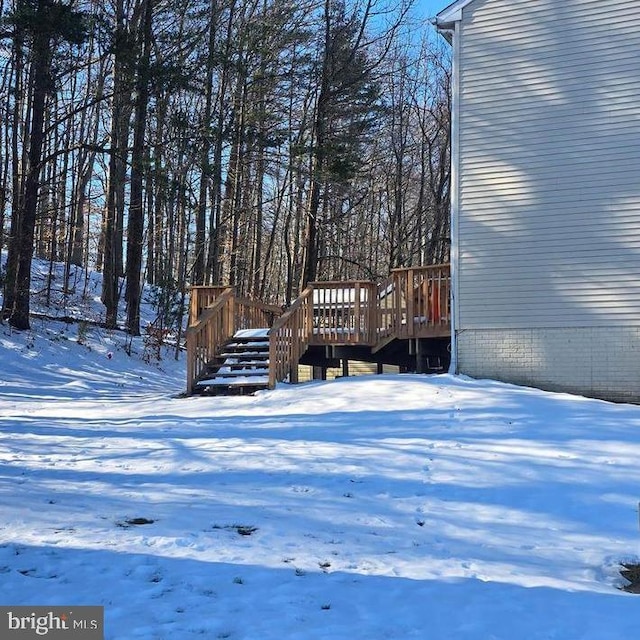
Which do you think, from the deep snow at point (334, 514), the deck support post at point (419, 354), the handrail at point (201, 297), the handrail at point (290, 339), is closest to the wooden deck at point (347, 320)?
the handrail at point (290, 339)

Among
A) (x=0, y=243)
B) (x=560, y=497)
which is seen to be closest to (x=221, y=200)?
(x=0, y=243)

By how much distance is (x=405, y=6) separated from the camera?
74.1 feet

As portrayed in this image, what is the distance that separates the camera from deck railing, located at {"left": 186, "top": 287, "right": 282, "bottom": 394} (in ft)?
39.1

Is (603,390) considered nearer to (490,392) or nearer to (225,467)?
(490,392)

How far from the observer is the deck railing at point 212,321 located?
1192 centimetres

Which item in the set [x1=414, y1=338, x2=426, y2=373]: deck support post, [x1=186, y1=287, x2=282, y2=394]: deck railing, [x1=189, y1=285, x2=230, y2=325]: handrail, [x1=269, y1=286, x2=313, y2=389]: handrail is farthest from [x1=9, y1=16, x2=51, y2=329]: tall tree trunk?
[x1=414, y1=338, x2=426, y2=373]: deck support post

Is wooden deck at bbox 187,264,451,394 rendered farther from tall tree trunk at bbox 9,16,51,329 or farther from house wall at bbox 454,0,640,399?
tall tree trunk at bbox 9,16,51,329

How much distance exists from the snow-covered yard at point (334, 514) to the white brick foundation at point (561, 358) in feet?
2.69

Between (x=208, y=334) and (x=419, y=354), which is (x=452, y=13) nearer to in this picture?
(x=419, y=354)

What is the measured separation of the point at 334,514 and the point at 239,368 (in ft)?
23.6

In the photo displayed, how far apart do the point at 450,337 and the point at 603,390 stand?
2.65m

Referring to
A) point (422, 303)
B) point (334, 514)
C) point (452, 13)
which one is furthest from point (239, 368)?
point (334, 514)

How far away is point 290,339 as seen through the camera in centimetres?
1234

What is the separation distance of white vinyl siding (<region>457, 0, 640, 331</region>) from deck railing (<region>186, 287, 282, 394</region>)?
14.6 feet
